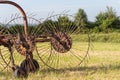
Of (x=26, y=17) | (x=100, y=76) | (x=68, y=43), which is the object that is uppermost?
(x=26, y=17)

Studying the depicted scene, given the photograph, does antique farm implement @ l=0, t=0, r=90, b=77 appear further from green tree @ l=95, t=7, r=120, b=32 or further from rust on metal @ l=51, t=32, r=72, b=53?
green tree @ l=95, t=7, r=120, b=32

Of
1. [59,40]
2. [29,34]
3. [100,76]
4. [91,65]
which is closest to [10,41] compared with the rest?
[29,34]

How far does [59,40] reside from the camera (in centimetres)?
731

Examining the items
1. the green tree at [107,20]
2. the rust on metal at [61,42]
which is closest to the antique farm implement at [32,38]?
the rust on metal at [61,42]

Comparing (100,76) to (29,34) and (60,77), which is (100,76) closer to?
(60,77)

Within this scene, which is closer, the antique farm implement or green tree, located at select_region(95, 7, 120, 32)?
the antique farm implement

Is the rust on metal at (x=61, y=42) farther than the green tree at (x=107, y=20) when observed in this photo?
No

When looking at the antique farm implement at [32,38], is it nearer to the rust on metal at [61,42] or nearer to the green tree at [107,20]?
the rust on metal at [61,42]

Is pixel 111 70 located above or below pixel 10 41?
below

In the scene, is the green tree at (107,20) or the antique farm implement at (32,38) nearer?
the antique farm implement at (32,38)

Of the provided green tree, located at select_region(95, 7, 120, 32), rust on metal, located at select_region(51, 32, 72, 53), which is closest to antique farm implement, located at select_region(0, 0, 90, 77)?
rust on metal, located at select_region(51, 32, 72, 53)

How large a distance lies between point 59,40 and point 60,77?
857 mm

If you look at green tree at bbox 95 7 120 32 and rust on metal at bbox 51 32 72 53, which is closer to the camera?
rust on metal at bbox 51 32 72 53

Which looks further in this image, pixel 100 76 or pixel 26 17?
pixel 26 17
